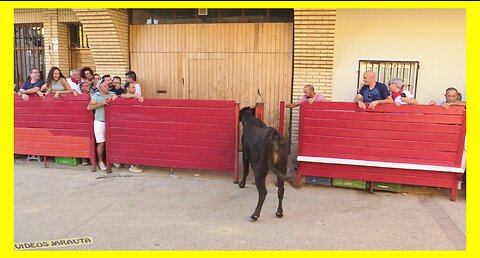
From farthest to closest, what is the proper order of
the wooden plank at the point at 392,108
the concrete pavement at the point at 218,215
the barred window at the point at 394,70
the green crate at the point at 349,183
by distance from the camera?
the barred window at the point at 394,70 → the green crate at the point at 349,183 → the wooden plank at the point at 392,108 → the concrete pavement at the point at 218,215

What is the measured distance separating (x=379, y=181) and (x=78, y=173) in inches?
198

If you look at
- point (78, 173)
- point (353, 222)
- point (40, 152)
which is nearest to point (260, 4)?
point (353, 222)

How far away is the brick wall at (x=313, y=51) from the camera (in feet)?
22.3

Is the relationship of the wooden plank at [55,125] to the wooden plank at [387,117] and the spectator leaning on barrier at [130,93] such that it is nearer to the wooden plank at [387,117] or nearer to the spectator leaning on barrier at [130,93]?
the spectator leaning on barrier at [130,93]

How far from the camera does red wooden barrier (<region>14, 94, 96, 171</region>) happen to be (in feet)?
20.8

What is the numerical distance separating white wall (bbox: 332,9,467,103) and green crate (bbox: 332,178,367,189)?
2.60m

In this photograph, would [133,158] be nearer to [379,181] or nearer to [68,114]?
[68,114]

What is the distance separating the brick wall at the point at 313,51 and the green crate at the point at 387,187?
2.31 meters

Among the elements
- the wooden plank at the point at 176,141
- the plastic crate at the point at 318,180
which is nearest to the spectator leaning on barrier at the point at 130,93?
the wooden plank at the point at 176,141

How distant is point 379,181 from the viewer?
5164 mm

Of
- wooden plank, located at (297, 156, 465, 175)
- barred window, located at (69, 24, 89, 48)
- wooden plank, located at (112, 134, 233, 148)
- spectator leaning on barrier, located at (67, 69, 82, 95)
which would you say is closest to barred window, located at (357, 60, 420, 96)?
wooden plank, located at (297, 156, 465, 175)

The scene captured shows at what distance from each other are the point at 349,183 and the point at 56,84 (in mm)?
5462

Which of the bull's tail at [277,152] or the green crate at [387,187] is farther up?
the bull's tail at [277,152]

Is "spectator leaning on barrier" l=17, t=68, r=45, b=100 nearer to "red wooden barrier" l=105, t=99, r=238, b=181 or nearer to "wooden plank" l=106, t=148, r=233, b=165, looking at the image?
"red wooden barrier" l=105, t=99, r=238, b=181
